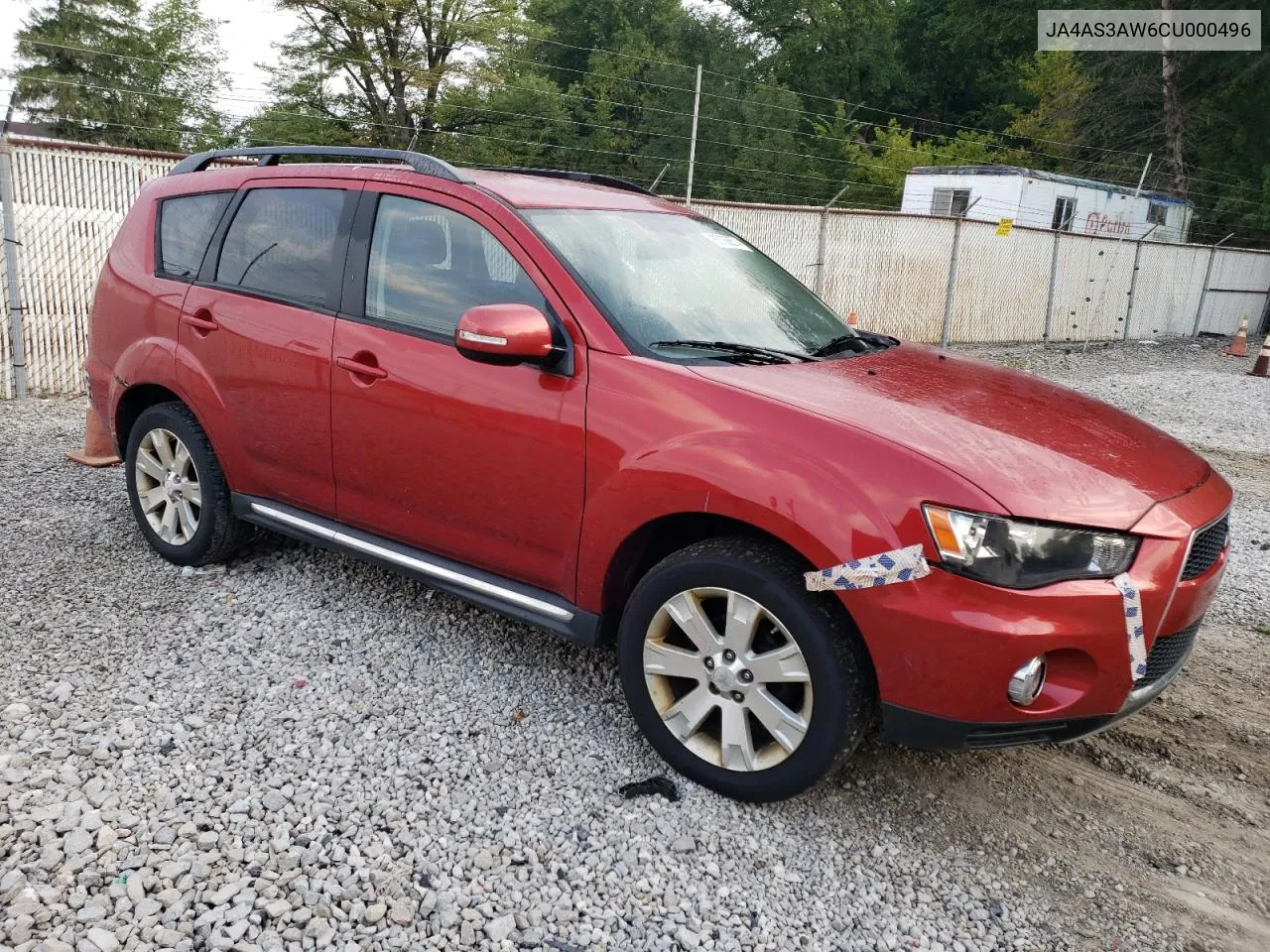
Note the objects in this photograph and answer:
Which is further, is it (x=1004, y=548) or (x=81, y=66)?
(x=81, y=66)

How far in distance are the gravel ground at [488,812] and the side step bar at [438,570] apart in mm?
394

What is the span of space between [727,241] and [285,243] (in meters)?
1.84

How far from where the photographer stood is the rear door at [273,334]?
3.99 meters

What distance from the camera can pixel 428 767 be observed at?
3.25m

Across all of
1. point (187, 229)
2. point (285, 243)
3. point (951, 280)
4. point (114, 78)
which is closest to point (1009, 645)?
point (285, 243)

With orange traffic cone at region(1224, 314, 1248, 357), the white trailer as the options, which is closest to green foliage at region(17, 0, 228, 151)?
the white trailer

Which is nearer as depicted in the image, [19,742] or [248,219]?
[19,742]

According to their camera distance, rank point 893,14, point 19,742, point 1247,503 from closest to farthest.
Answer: point 19,742
point 1247,503
point 893,14

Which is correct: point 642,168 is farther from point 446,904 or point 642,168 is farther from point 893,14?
point 446,904

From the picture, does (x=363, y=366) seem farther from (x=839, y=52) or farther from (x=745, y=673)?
(x=839, y=52)

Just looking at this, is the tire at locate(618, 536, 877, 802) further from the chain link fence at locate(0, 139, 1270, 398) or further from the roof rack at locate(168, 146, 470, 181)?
the chain link fence at locate(0, 139, 1270, 398)

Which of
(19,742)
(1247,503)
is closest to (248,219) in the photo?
(19,742)

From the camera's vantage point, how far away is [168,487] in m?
4.71

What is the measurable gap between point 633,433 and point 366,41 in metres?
40.1
